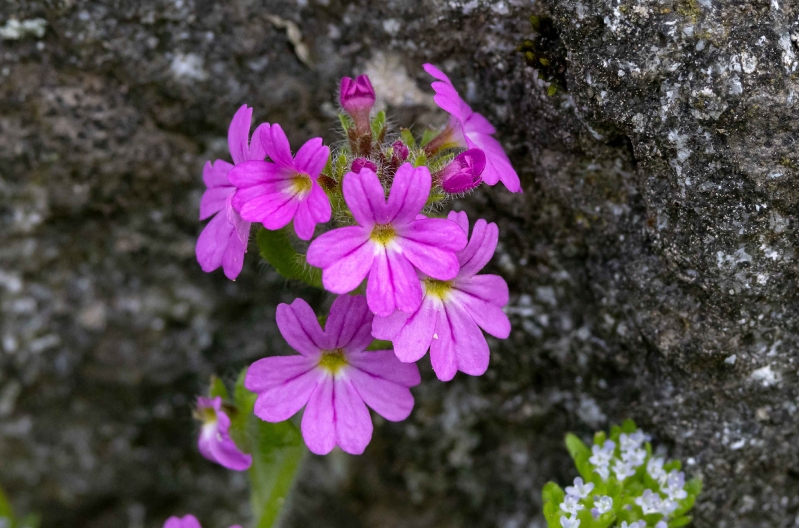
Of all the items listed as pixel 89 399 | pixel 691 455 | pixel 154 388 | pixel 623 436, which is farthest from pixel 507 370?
pixel 89 399

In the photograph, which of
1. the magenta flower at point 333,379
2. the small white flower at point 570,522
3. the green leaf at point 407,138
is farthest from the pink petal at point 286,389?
the small white flower at point 570,522

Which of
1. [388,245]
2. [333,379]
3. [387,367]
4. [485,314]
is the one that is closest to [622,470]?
[485,314]

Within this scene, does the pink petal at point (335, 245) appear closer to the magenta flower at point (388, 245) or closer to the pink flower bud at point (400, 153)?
the magenta flower at point (388, 245)

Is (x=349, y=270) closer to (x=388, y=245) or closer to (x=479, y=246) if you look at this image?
(x=388, y=245)

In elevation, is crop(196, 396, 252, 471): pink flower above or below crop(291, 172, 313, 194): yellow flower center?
below

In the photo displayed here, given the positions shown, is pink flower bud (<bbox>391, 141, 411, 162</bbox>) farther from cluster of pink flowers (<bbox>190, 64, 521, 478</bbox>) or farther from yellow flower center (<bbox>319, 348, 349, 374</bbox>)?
yellow flower center (<bbox>319, 348, 349, 374</bbox>)

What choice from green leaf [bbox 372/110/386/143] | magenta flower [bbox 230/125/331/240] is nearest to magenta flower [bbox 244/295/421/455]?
magenta flower [bbox 230/125/331/240]

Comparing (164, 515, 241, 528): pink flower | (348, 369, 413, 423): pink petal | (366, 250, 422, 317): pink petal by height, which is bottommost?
(164, 515, 241, 528): pink flower

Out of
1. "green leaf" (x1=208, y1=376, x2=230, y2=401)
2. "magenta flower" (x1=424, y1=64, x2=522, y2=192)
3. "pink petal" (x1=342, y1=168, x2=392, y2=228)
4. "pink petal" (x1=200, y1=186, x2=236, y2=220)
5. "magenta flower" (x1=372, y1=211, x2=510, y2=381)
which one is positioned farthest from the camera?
"green leaf" (x1=208, y1=376, x2=230, y2=401)
